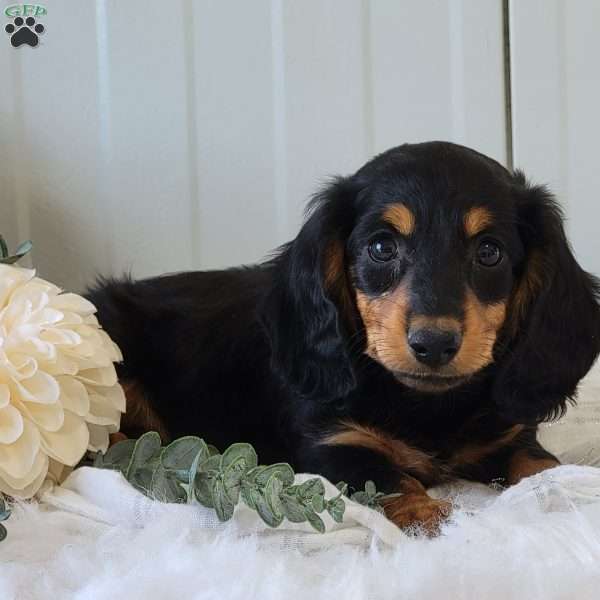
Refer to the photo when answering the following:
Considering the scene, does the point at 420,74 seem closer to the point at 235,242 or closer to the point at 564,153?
the point at 564,153

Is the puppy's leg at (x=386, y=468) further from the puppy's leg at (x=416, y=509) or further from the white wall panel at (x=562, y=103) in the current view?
the white wall panel at (x=562, y=103)

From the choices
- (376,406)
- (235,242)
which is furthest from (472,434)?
(235,242)

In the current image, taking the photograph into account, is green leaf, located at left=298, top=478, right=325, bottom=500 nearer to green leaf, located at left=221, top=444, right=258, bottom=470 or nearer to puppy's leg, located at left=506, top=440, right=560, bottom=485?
green leaf, located at left=221, top=444, right=258, bottom=470

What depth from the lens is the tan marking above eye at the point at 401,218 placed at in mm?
1114

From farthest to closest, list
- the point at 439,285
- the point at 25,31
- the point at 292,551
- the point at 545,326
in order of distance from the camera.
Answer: the point at 25,31
the point at 545,326
the point at 439,285
the point at 292,551

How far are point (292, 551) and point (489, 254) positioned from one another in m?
0.48

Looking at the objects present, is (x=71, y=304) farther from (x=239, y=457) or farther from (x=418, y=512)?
(x=418, y=512)

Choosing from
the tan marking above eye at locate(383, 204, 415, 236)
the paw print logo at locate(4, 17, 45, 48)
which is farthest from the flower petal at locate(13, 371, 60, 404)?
the paw print logo at locate(4, 17, 45, 48)

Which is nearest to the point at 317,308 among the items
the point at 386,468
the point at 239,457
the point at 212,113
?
the point at 386,468

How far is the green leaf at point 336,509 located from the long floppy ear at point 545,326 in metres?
0.36

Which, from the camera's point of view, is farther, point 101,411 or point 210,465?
point 101,411

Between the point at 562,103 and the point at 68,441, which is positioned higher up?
the point at 562,103

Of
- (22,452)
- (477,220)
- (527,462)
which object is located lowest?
(527,462)

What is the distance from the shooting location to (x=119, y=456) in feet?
3.52
